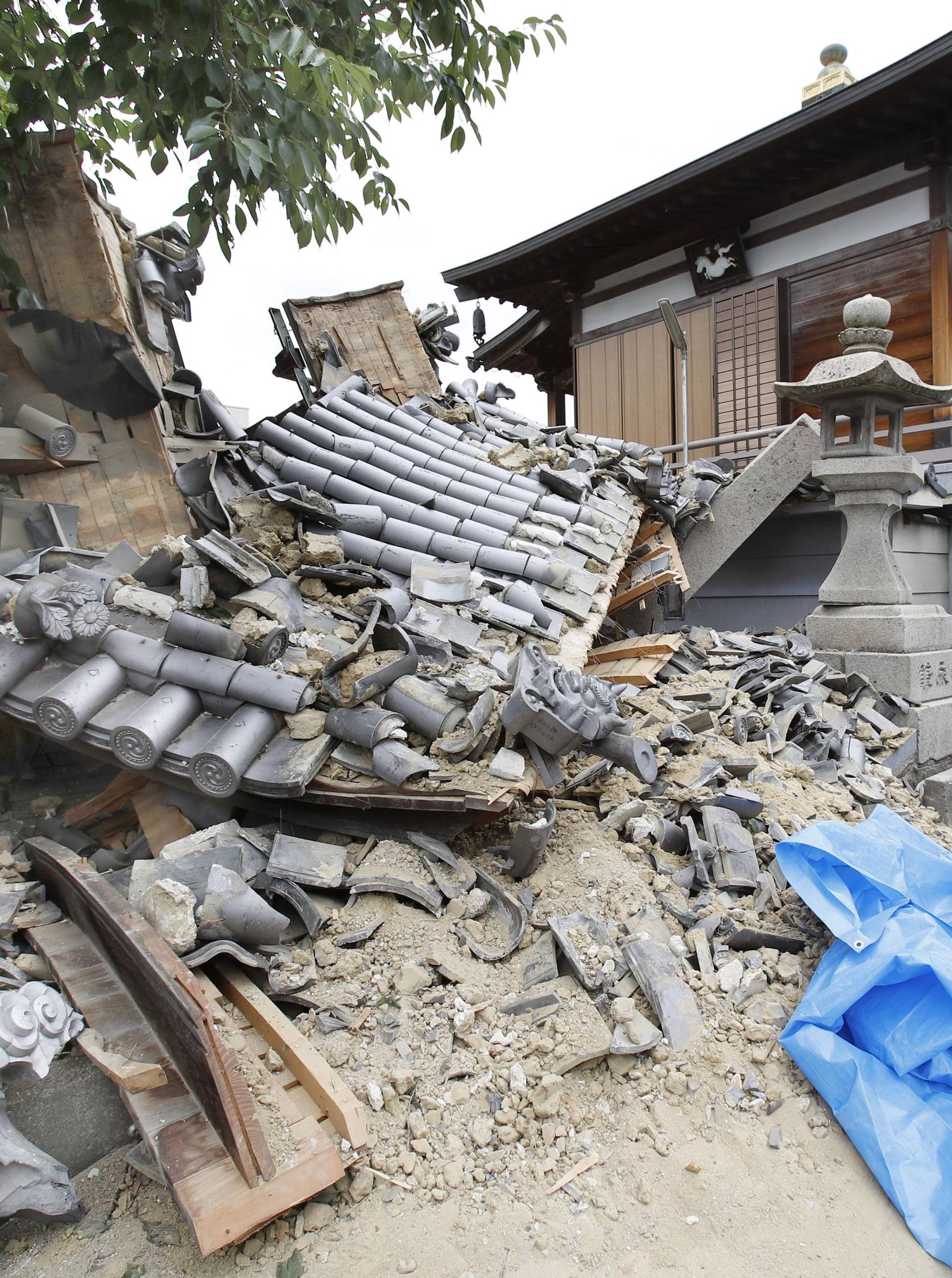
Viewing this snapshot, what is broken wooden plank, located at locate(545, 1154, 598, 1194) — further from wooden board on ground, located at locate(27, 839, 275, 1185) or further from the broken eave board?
the broken eave board

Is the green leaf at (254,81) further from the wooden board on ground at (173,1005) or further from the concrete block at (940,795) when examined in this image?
the concrete block at (940,795)

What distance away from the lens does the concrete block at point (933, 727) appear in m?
7.04

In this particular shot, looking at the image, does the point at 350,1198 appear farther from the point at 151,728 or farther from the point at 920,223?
the point at 920,223

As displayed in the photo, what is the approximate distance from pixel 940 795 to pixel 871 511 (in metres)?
2.79

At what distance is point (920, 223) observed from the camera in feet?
30.9

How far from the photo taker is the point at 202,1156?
2062mm

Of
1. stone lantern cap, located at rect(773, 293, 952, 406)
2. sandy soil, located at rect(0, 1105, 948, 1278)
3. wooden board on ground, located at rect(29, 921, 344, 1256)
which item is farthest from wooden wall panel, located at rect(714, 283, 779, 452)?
wooden board on ground, located at rect(29, 921, 344, 1256)

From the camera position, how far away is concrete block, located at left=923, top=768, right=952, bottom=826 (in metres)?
6.98

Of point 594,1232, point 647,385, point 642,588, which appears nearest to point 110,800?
point 594,1232

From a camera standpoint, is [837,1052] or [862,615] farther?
[862,615]

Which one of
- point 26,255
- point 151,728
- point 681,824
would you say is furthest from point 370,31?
point 681,824

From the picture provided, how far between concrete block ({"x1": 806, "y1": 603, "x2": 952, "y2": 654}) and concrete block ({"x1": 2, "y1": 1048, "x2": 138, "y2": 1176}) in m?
7.16

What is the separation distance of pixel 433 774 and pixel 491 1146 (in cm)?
138

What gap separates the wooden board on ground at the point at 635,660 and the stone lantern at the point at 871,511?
65.9 inches
